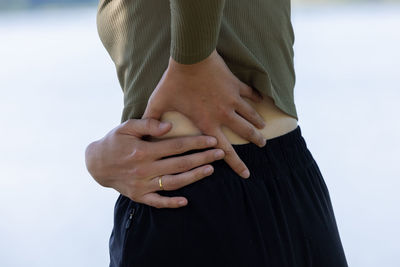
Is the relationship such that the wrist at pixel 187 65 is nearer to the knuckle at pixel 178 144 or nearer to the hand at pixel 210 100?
the hand at pixel 210 100

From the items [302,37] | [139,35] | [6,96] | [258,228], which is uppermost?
[302,37]

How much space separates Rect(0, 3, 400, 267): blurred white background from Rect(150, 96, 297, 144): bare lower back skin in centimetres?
175

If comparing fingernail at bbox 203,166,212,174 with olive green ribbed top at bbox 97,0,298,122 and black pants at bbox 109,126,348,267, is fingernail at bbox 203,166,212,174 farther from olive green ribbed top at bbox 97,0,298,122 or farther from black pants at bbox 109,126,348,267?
olive green ribbed top at bbox 97,0,298,122

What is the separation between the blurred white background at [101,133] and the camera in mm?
2891

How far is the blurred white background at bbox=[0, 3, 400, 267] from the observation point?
2891 millimetres

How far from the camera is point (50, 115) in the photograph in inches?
195

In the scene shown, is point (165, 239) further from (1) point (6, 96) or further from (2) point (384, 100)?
(1) point (6, 96)

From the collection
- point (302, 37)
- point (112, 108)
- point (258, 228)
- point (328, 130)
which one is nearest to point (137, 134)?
point (258, 228)

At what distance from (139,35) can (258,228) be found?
1.15 feet

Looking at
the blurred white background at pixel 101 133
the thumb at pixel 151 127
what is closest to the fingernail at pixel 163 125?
the thumb at pixel 151 127

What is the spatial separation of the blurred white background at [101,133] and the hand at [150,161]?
1.82m

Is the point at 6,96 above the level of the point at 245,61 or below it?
above

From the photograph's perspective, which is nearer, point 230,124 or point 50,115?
point 230,124

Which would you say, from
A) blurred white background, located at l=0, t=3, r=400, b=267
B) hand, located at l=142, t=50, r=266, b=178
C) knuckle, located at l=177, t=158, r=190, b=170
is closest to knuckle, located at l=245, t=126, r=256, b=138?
hand, located at l=142, t=50, r=266, b=178
